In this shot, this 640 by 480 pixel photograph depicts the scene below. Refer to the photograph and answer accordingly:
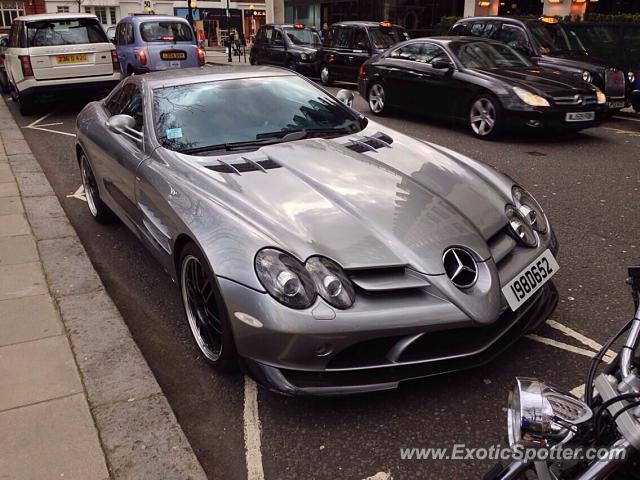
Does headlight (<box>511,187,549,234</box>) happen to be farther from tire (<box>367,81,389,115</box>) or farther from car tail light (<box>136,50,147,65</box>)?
car tail light (<box>136,50,147,65</box>)

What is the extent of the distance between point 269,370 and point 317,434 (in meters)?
0.37

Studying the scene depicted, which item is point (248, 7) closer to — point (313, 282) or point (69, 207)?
point (69, 207)

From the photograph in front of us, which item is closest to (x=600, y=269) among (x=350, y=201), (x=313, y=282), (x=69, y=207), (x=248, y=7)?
(x=350, y=201)

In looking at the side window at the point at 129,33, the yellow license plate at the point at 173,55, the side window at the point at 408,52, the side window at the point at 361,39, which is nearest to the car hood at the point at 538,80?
the side window at the point at 408,52

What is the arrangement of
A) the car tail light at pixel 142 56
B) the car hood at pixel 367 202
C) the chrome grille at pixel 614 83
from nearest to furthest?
1. the car hood at pixel 367 202
2. the chrome grille at pixel 614 83
3. the car tail light at pixel 142 56

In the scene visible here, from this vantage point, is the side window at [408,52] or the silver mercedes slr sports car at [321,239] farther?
the side window at [408,52]

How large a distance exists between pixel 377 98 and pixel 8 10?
53.3 meters

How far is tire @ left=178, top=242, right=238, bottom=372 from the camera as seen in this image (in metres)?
2.84

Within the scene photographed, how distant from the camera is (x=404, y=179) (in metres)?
3.42

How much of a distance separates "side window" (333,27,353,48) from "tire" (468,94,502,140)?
7.18 metres

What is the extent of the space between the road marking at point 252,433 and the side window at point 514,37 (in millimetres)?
9952

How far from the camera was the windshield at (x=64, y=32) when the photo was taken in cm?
1109

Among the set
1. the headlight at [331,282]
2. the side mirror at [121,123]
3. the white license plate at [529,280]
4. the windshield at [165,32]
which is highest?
the windshield at [165,32]

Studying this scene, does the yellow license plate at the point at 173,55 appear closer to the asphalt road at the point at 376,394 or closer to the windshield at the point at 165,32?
the windshield at the point at 165,32
